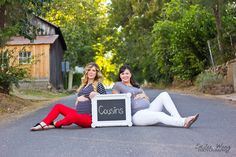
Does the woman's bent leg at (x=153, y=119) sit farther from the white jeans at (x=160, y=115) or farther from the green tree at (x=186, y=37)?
the green tree at (x=186, y=37)

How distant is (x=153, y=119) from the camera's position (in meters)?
8.01

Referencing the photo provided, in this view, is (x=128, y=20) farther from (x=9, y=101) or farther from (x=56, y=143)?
(x=56, y=143)

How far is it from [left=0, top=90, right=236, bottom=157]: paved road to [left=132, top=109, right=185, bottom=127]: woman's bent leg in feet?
0.41

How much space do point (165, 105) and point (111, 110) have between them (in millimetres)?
1043

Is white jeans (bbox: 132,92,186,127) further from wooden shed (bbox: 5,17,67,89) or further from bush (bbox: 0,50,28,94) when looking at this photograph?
wooden shed (bbox: 5,17,67,89)

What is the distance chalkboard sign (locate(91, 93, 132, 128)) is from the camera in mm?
8094

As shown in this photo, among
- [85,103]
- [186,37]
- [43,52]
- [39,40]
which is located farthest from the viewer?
[39,40]

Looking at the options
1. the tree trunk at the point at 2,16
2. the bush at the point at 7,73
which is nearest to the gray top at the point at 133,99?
the bush at the point at 7,73

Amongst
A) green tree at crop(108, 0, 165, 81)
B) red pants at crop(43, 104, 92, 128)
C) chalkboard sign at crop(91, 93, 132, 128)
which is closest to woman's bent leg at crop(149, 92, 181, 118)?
chalkboard sign at crop(91, 93, 132, 128)

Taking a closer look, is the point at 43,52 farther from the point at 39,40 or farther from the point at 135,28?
the point at 135,28

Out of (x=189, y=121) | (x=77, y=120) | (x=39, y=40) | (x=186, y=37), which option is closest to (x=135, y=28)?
(x=39, y=40)

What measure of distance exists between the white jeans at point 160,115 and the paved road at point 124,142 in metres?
0.14

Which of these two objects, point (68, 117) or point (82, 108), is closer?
point (68, 117)

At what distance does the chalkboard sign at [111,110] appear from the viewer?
809cm
